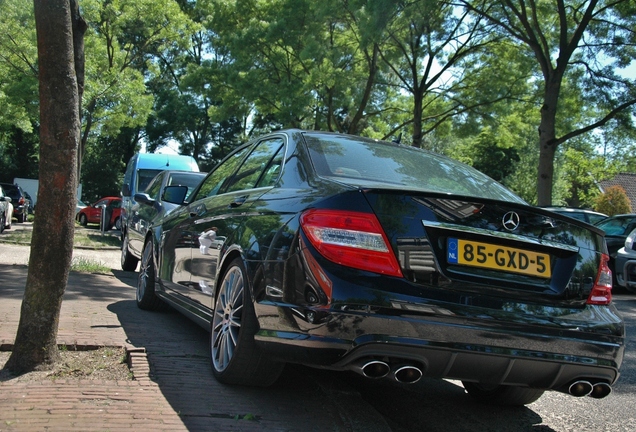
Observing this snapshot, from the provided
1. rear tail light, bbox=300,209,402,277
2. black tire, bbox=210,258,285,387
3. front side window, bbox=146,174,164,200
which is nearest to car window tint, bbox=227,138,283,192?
black tire, bbox=210,258,285,387

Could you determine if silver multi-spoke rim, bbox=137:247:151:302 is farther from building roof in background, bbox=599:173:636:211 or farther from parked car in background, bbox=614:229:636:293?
building roof in background, bbox=599:173:636:211

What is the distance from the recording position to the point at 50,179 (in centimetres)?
414

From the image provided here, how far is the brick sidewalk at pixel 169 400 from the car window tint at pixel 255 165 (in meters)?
1.21

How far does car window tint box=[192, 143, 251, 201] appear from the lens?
5625 mm

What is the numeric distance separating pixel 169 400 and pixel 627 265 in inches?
414

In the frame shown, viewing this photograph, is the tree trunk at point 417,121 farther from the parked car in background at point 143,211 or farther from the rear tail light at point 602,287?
the rear tail light at point 602,287

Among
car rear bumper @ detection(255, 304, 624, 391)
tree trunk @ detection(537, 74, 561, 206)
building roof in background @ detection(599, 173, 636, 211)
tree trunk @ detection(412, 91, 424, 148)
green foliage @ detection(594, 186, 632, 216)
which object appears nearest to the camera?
car rear bumper @ detection(255, 304, 624, 391)

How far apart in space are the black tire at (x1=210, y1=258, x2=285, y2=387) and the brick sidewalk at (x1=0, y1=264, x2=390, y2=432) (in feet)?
0.30

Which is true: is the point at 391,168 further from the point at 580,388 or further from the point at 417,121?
the point at 417,121

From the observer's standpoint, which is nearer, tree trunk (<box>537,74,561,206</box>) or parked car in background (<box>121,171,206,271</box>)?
parked car in background (<box>121,171,206,271</box>)

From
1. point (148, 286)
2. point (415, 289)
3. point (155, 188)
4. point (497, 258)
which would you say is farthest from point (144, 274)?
point (155, 188)

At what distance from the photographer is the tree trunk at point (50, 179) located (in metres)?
4.12

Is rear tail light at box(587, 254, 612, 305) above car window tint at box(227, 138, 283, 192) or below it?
below

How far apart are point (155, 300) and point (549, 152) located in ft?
48.4
